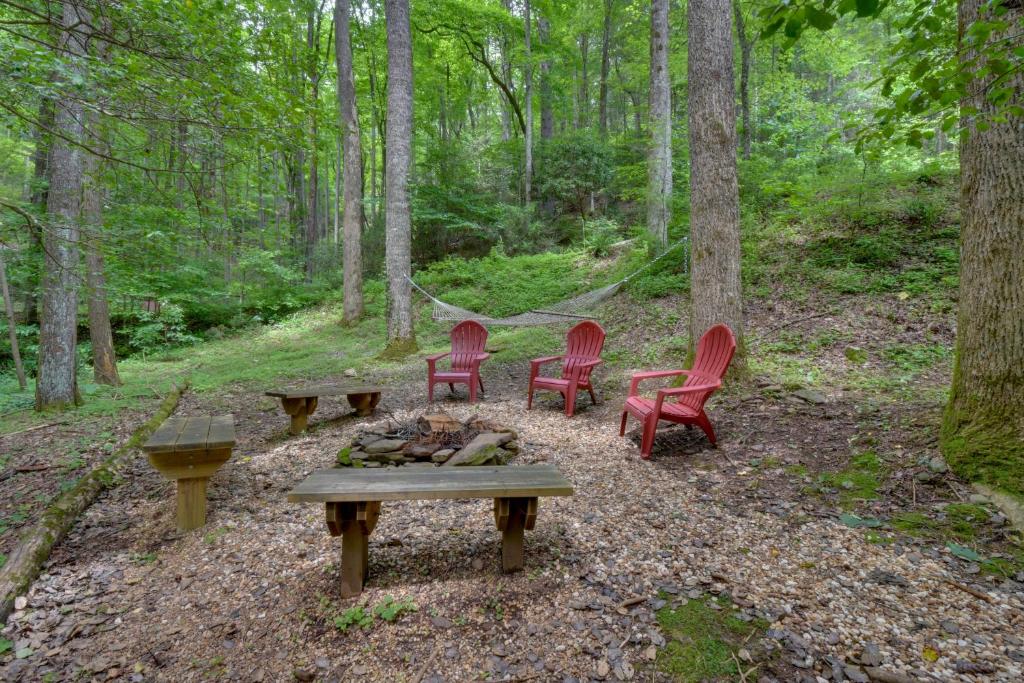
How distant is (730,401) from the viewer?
3.86m

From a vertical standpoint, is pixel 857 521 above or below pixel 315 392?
below

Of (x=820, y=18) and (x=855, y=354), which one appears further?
(x=855, y=354)

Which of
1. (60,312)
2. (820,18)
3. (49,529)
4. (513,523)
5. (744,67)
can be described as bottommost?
(49,529)

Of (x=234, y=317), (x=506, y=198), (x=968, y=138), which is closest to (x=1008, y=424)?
(x=968, y=138)

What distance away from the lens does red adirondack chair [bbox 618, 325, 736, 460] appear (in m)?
3.20

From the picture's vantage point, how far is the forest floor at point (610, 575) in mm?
1585

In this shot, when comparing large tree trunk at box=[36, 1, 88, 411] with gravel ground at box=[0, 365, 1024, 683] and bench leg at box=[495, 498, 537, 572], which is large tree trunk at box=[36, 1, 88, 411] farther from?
bench leg at box=[495, 498, 537, 572]

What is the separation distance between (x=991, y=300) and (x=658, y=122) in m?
6.22

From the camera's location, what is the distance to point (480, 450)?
3.24 metres

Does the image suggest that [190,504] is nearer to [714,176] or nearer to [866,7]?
[866,7]

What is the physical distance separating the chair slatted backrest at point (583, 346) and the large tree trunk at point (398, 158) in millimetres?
3147

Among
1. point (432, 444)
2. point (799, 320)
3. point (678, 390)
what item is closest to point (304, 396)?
point (432, 444)

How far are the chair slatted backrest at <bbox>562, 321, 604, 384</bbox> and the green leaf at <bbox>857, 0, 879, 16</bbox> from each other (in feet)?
10.8

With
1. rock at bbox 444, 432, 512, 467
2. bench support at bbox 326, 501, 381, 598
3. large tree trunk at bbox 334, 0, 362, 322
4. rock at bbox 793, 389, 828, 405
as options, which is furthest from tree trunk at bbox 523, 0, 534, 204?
bench support at bbox 326, 501, 381, 598
